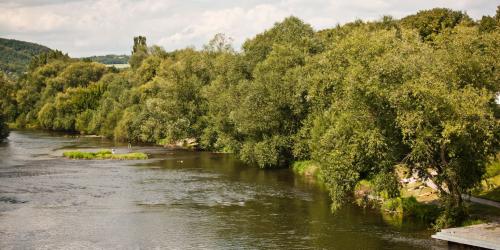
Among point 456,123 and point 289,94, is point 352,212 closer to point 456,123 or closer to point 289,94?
point 456,123

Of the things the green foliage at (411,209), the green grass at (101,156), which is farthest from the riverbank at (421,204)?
the green grass at (101,156)

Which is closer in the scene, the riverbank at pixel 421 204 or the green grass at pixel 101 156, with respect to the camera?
the riverbank at pixel 421 204

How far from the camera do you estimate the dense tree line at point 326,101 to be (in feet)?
133

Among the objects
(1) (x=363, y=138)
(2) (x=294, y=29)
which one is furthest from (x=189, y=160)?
(1) (x=363, y=138)

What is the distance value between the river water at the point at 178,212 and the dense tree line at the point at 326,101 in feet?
11.8

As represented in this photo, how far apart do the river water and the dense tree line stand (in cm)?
359

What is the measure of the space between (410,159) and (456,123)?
4678 millimetres

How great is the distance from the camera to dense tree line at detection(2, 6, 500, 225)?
4059 centimetres

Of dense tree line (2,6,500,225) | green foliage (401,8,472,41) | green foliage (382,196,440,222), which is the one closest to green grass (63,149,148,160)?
dense tree line (2,6,500,225)

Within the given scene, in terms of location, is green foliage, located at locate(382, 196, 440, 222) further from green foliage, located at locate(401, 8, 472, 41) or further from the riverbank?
green foliage, located at locate(401, 8, 472, 41)

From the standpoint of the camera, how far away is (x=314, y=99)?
229 ft

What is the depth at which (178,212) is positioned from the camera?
50969mm

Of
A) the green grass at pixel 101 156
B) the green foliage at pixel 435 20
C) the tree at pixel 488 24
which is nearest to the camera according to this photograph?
the tree at pixel 488 24

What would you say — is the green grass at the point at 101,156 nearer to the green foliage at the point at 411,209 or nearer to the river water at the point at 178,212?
the river water at the point at 178,212
